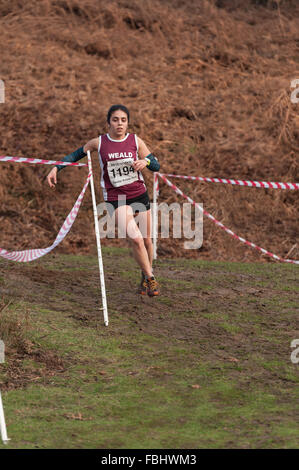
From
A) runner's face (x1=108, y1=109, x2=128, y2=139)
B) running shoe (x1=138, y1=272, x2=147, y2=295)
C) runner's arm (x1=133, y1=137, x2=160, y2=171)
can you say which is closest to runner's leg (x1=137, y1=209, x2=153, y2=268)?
running shoe (x1=138, y1=272, x2=147, y2=295)

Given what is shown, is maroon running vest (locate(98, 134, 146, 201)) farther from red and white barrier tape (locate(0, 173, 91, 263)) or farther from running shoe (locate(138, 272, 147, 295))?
running shoe (locate(138, 272, 147, 295))

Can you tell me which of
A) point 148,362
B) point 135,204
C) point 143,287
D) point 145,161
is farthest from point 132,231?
point 148,362

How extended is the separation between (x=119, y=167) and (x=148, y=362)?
2372 millimetres

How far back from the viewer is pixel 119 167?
8.12 metres

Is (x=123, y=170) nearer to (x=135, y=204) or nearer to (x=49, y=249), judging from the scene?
(x=135, y=204)

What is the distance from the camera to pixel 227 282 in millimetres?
10047

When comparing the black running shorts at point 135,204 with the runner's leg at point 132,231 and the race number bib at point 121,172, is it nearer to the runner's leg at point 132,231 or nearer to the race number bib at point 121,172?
the runner's leg at point 132,231

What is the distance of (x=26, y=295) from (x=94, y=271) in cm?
182

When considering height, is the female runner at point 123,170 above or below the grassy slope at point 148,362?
above

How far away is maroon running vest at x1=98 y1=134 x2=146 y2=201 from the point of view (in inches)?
318

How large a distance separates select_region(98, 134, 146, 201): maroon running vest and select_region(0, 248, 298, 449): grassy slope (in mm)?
1329

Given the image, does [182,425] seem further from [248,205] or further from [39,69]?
[39,69]

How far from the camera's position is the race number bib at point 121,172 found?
319 inches

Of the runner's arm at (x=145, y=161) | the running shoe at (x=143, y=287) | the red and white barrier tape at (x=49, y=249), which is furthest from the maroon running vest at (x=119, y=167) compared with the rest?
the running shoe at (x=143, y=287)
